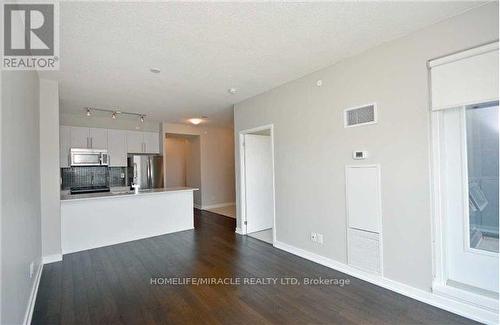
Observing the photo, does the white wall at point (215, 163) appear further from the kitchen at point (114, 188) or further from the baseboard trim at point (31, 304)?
the baseboard trim at point (31, 304)

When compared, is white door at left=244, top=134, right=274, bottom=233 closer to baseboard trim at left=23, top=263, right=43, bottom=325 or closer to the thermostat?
the thermostat

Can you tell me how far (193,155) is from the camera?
8.12m

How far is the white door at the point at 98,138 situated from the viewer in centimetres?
597

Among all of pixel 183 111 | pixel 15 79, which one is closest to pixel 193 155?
pixel 183 111

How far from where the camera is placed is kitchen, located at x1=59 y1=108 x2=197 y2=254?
404 cm

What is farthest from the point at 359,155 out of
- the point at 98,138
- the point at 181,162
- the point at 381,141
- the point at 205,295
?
the point at 181,162

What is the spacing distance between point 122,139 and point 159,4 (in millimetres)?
5256

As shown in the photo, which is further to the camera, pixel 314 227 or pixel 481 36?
pixel 314 227

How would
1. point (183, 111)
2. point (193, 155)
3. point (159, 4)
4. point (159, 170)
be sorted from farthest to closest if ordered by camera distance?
point (193, 155) → point (159, 170) → point (183, 111) → point (159, 4)

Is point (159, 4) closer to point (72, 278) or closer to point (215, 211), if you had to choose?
point (72, 278)

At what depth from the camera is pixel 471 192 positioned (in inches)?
88.1

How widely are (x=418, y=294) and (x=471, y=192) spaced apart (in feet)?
3.61

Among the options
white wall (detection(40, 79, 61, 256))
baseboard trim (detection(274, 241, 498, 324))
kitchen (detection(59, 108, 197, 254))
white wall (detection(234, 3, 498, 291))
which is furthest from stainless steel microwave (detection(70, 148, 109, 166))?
baseboard trim (detection(274, 241, 498, 324))

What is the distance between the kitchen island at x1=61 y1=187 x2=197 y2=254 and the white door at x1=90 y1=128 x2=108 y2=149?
2.05 meters
